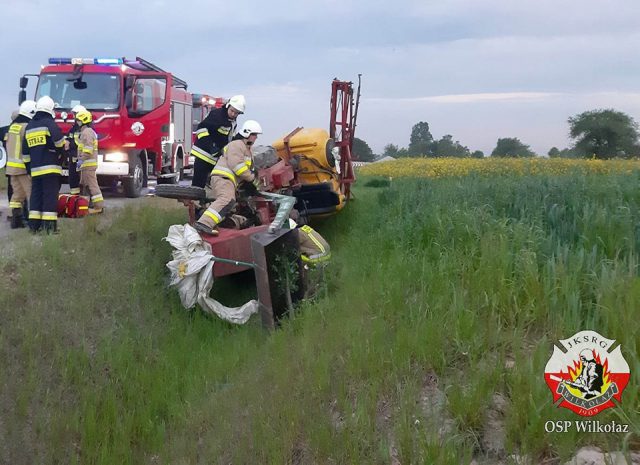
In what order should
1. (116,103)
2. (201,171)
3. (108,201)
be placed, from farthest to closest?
(108,201) → (116,103) → (201,171)

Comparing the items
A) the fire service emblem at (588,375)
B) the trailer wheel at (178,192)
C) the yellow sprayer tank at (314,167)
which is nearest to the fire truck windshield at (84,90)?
the yellow sprayer tank at (314,167)

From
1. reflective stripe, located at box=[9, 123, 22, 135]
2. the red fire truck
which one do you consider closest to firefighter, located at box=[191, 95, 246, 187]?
reflective stripe, located at box=[9, 123, 22, 135]

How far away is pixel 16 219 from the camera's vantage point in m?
8.47

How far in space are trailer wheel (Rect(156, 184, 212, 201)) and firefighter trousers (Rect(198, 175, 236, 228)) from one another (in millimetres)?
213

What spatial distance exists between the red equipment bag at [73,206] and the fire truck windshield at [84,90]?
2.86 m

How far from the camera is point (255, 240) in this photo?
589cm

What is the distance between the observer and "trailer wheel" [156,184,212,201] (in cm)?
682

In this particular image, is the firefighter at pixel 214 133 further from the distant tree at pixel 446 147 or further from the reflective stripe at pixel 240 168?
the distant tree at pixel 446 147

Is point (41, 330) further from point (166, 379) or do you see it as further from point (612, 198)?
point (612, 198)

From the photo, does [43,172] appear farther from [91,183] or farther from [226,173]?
[226,173]

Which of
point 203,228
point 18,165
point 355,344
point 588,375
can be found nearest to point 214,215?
point 203,228

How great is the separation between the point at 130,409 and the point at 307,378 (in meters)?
1.90

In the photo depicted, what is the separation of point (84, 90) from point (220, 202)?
6.19 meters

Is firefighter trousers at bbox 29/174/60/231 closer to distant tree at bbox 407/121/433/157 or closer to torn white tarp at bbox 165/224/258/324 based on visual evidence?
torn white tarp at bbox 165/224/258/324
